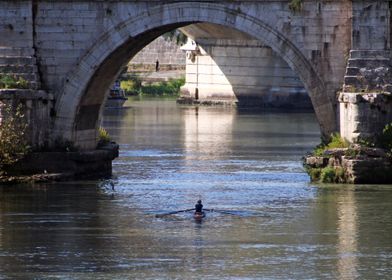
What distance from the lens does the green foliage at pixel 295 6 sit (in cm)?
4119

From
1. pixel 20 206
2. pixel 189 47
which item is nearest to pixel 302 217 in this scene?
pixel 20 206

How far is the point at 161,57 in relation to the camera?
289ft

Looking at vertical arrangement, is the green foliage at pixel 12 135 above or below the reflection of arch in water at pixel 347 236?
above

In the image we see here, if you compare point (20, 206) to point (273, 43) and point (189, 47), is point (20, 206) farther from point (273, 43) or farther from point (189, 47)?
point (189, 47)

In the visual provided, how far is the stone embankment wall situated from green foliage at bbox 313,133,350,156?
150ft

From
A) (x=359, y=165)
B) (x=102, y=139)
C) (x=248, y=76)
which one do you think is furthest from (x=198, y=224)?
(x=248, y=76)

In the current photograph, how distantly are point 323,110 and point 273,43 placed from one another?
1.87 m

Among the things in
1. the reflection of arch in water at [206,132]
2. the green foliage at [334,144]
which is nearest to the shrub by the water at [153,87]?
the reflection of arch in water at [206,132]

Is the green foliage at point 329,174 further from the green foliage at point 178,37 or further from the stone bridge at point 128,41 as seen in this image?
the green foliage at point 178,37

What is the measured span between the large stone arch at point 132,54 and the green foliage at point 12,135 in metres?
1.27

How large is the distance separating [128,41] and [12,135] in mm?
3474

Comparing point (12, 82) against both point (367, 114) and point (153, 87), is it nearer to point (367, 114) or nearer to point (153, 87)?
point (367, 114)

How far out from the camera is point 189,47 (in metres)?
77.6

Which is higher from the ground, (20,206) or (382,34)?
(382,34)
